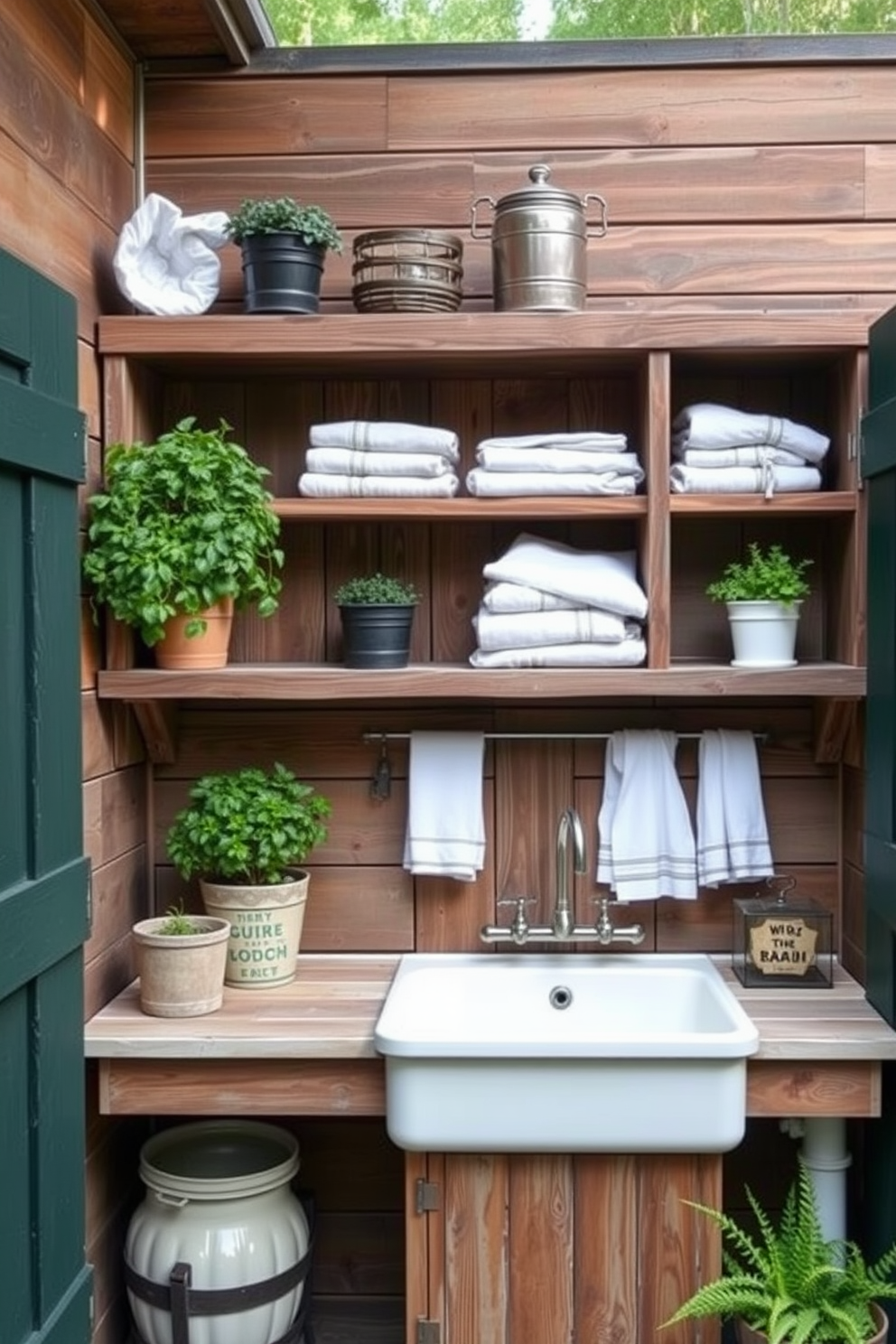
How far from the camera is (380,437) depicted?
224 cm

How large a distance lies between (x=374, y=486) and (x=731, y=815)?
881 mm

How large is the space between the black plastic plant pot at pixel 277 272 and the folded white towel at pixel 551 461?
0.41m

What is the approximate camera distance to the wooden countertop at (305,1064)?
2.01 metres

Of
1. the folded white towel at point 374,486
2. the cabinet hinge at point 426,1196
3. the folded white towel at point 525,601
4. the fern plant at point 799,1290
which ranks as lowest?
→ the fern plant at point 799,1290

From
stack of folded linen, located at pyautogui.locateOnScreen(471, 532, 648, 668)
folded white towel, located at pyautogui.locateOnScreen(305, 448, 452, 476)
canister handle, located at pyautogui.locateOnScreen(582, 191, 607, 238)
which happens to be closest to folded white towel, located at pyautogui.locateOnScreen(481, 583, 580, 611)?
stack of folded linen, located at pyautogui.locateOnScreen(471, 532, 648, 668)

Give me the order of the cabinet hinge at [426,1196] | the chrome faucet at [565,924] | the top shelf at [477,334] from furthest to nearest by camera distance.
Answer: the chrome faucet at [565,924], the top shelf at [477,334], the cabinet hinge at [426,1196]

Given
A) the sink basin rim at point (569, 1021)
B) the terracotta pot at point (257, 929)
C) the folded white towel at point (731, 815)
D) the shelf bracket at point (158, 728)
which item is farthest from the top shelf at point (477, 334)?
the sink basin rim at point (569, 1021)

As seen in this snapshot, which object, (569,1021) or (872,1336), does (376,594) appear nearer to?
(569,1021)

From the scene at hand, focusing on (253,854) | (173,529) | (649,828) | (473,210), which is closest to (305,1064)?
(253,854)

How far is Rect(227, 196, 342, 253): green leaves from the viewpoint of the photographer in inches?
86.0

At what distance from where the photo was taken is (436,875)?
7.95ft

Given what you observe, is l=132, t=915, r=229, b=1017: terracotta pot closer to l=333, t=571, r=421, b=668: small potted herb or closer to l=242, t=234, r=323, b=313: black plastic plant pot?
l=333, t=571, r=421, b=668: small potted herb

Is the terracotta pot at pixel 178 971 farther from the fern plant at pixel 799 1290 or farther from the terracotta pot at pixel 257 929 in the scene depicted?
the fern plant at pixel 799 1290

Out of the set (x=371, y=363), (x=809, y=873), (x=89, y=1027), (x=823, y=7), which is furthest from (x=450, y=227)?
(x=89, y=1027)
